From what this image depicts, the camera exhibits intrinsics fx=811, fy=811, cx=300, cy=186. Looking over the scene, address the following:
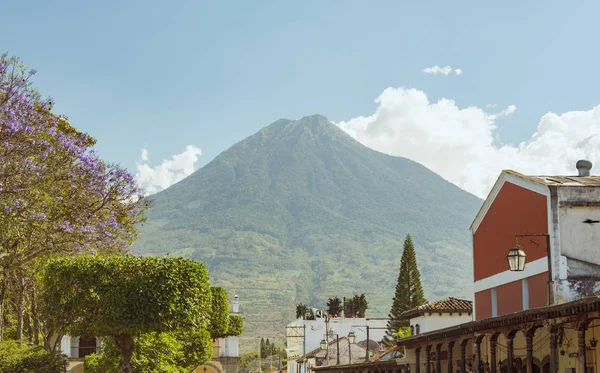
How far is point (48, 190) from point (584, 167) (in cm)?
1867

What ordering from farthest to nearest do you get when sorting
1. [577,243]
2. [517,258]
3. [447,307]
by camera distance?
[447,307]
[577,243]
[517,258]

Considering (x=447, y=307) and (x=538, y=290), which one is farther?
(x=447, y=307)

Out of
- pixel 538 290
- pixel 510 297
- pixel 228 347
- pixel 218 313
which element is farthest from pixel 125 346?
pixel 228 347

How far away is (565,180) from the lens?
2727 centimetres

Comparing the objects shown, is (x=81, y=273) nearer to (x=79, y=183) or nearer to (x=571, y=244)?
(x=79, y=183)

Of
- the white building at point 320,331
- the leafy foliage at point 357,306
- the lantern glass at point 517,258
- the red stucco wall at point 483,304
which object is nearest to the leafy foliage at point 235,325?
the red stucco wall at point 483,304

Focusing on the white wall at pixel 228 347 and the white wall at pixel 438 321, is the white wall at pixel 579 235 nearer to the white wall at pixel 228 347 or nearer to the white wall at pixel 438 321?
the white wall at pixel 438 321

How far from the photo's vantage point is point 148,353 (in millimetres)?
39531

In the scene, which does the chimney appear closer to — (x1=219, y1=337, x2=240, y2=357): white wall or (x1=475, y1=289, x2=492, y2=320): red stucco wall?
(x1=475, y1=289, x2=492, y2=320): red stucco wall

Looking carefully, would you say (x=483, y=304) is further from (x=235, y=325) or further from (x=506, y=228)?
(x=235, y=325)

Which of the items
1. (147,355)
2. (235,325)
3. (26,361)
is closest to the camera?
(26,361)

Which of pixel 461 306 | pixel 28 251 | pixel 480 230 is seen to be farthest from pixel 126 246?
pixel 461 306

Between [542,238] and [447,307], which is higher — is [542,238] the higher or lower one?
the higher one

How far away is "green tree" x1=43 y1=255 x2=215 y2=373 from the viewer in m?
30.4
